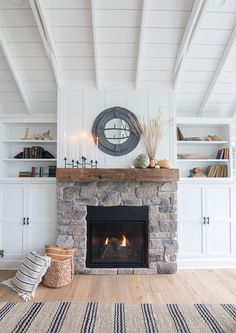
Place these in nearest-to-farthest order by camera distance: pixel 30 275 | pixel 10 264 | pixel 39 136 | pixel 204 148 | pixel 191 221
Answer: pixel 30 275
pixel 10 264
pixel 191 221
pixel 39 136
pixel 204 148

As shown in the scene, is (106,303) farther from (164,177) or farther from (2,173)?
(2,173)

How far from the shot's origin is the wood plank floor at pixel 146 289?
301cm

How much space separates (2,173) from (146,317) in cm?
295

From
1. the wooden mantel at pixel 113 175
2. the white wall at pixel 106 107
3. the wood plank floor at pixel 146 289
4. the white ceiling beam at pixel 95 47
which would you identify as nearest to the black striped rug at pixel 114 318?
the wood plank floor at pixel 146 289

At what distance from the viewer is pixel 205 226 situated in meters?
4.06

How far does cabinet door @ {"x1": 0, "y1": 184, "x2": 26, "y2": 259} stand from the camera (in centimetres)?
395

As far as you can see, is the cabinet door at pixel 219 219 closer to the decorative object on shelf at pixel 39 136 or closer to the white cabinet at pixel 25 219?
the white cabinet at pixel 25 219

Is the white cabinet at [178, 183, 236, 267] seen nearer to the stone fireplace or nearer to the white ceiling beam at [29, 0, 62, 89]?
the stone fireplace

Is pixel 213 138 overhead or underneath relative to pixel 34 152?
overhead

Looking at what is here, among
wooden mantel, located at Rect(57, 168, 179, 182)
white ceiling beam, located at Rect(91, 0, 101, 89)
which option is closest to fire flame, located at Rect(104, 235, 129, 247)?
wooden mantel, located at Rect(57, 168, 179, 182)

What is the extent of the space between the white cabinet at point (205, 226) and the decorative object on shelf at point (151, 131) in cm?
76

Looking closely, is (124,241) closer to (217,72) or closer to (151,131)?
(151,131)

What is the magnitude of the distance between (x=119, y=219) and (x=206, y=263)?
4.93ft

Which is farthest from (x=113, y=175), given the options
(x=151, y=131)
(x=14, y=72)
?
(x=14, y=72)
